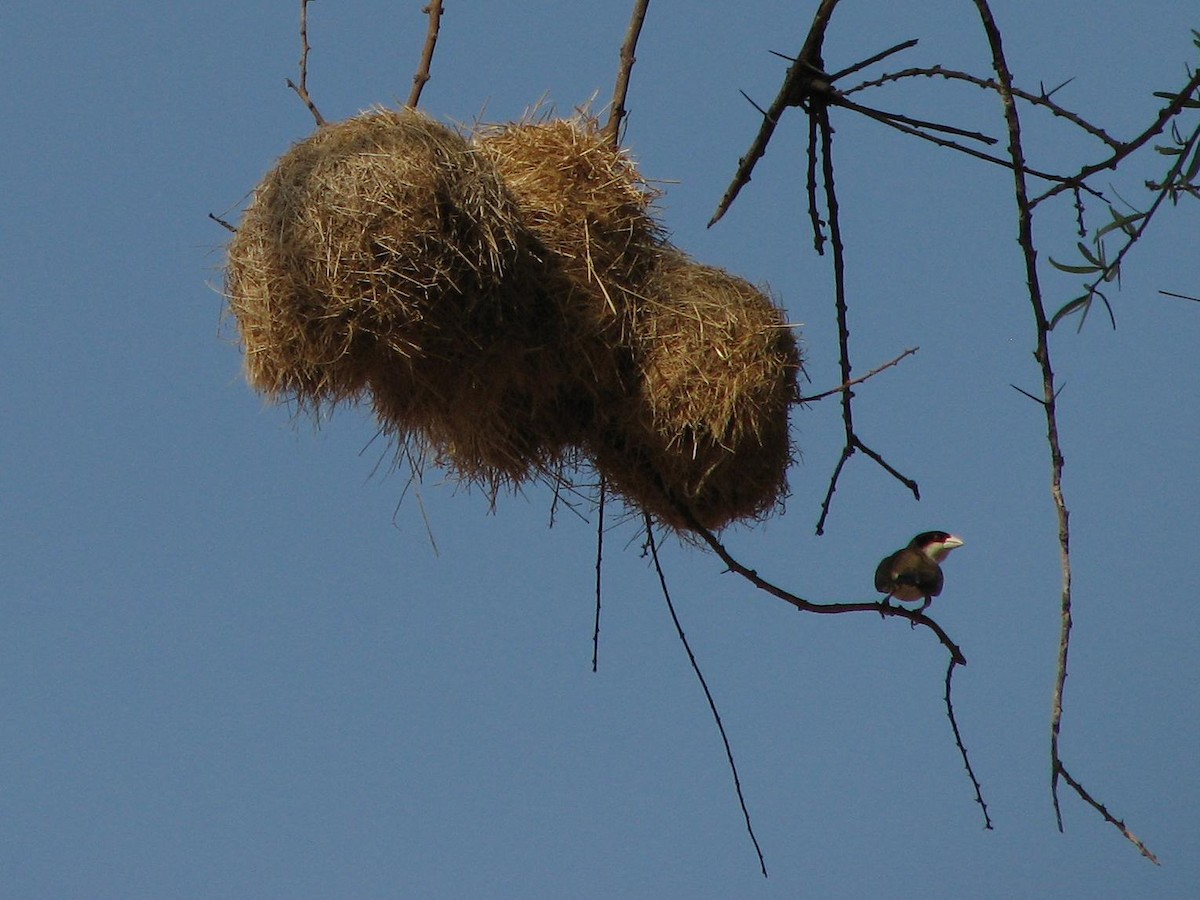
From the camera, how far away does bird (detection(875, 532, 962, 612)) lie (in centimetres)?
443

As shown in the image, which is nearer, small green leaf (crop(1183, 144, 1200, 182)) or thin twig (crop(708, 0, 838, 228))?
small green leaf (crop(1183, 144, 1200, 182))

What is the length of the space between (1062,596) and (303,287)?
1.75 m

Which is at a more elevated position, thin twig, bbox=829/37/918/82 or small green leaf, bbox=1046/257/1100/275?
thin twig, bbox=829/37/918/82

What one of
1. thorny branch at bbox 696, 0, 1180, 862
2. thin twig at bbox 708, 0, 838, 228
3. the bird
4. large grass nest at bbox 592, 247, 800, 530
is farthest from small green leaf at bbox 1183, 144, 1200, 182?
the bird

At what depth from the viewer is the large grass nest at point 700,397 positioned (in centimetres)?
352

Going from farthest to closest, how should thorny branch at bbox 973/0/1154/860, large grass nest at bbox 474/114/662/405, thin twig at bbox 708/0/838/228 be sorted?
large grass nest at bbox 474/114/662/405 < thin twig at bbox 708/0/838/228 < thorny branch at bbox 973/0/1154/860

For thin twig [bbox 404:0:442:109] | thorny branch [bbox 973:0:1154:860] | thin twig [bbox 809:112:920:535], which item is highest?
thin twig [bbox 404:0:442:109]

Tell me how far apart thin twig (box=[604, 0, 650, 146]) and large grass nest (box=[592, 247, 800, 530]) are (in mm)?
323

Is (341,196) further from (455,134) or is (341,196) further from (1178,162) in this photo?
(1178,162)

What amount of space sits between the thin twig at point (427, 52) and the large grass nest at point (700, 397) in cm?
69

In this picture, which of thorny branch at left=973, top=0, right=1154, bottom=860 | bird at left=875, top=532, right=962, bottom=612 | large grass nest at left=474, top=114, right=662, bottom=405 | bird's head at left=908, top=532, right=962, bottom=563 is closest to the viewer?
thorny branch at left=973, top=0, right=1154, bottom=860

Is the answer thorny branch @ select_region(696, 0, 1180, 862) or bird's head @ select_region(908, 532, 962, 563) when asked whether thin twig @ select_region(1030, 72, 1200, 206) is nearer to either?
thorny branch @ select_region(696, 0, 1180, 862)

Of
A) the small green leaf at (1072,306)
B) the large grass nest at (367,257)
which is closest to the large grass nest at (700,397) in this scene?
the large grass nest at (367,257)

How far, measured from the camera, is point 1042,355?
2088 millimetres
